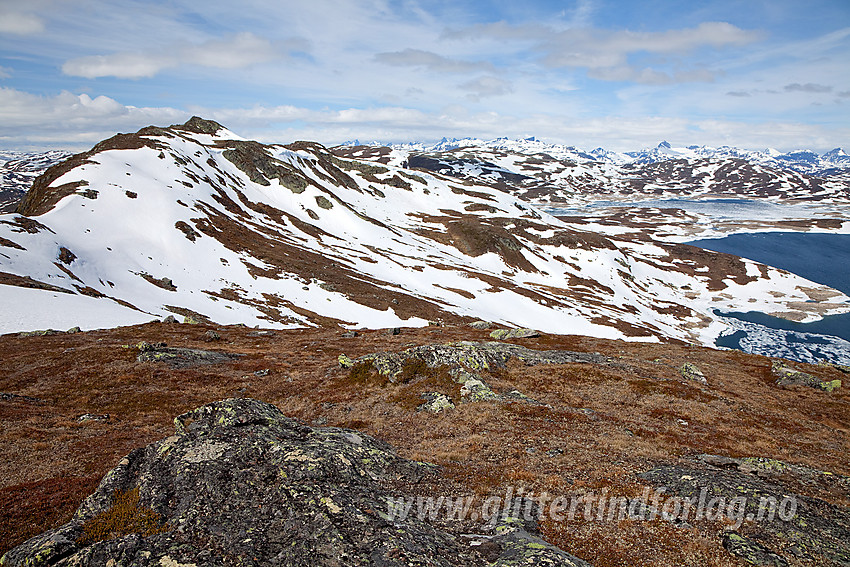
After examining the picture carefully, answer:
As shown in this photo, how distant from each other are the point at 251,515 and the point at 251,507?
315 millimetres

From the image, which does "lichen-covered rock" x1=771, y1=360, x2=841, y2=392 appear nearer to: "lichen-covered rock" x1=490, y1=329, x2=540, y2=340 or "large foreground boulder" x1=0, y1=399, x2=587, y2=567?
"lichen-covered rock" x1=490, y1=329, x2=540, y2=340

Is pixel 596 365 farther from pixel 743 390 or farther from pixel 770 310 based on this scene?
pixel 770 310

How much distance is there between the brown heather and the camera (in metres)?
13.1

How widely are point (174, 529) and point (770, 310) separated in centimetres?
15766

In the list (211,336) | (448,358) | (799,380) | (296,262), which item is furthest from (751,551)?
(296,262)

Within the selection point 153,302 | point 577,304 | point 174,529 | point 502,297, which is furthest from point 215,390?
point 577,304

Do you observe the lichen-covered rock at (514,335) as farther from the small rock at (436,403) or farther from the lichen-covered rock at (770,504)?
the lichen-covered rock at (770,504)

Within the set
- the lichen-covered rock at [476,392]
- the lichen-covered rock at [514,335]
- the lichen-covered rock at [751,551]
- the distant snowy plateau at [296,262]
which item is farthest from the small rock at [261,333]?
the lichen-covered rock at [751,551]

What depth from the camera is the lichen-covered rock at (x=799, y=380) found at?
3434cm

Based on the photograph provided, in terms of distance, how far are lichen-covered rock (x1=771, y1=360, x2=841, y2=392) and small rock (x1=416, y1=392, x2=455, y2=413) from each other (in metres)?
31.7

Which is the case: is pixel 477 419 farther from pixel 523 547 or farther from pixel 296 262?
pixel 296 262

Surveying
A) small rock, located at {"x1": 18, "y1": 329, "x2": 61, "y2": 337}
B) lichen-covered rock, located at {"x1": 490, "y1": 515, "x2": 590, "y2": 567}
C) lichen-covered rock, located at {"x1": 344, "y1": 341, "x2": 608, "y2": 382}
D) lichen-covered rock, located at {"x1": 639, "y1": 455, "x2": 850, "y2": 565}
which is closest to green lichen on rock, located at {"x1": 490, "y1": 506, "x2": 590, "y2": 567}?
lichen-covered rock, located at {"x1": 490, "y1": 515, "x2": 590, "y2": 567}

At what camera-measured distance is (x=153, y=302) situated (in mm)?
57250

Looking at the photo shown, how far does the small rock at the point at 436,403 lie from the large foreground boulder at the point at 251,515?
9934 millimetres
